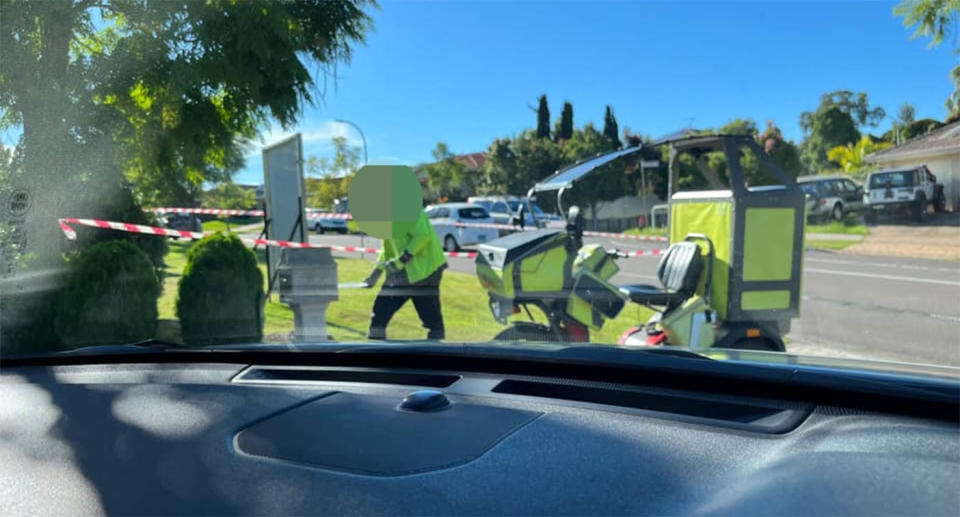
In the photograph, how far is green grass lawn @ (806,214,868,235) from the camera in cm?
1038

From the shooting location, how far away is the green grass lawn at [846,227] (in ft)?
34.1

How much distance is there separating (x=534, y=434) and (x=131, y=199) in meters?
6.47

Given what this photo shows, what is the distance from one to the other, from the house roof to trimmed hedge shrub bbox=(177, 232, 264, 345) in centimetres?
543

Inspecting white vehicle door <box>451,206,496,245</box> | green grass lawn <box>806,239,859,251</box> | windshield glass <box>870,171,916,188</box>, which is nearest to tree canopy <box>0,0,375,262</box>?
windshield glass <box>870,171,916,188</box>

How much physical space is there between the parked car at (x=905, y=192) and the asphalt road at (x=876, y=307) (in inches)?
42.8

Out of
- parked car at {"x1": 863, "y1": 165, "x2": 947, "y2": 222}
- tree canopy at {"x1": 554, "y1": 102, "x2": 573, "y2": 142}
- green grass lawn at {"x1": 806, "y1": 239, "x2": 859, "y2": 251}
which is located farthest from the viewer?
green grass lawn at {"x1": 806, "y1": 239, "x2": 859, "y2": 251}

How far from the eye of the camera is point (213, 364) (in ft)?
9.44

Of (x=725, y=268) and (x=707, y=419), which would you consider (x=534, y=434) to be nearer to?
(x=707, y=419)

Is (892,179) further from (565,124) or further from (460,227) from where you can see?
(460,227)

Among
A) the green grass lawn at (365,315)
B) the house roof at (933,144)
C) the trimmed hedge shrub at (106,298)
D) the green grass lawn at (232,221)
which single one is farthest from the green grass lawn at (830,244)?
the trimmed hedge shrub at (106,298)

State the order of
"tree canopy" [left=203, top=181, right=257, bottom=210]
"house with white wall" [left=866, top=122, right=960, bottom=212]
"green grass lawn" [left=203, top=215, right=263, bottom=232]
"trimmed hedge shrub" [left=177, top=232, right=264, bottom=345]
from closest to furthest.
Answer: "house with white wall" [left=866, top=122, right=960, bottom=212]
"trimmed hedge shrub" [left=177, top=232, right=264, bottom=345]
"green grass lawn" [left=203, top=215, right=263, bottom=232]
"tree canopy" [left=203, top=181, right=257, bottom=210]

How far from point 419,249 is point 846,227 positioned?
849cm

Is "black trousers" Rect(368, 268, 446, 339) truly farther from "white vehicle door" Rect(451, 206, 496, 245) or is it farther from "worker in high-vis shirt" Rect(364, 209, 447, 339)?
"white vehicle door" Rect(451, 206, 496, 245)

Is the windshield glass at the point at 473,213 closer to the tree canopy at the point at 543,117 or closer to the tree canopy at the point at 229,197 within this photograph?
the tree canopy at the point at 229,197
